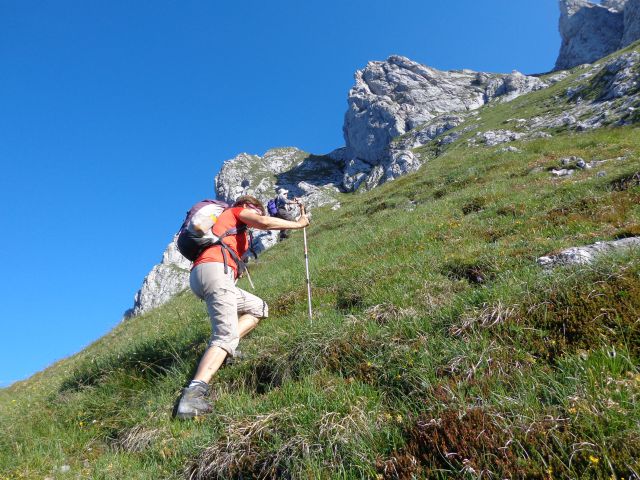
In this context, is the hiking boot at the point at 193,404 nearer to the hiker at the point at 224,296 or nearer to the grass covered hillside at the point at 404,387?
A: the hiker at the point at 224,296

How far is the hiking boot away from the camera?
5.02 m

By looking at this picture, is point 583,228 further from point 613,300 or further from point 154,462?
point 154,462

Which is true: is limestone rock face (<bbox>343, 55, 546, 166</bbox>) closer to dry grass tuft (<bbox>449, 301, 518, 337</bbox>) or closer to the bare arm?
the bare arm

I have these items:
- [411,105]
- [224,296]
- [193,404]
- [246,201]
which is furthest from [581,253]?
[411,105]

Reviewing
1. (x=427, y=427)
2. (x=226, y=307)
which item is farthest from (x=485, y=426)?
(x=226, y=307)

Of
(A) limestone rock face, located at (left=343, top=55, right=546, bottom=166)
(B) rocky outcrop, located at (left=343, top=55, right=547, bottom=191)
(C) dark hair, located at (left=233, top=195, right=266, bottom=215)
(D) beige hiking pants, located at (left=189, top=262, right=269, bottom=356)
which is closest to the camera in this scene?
(D) beige hiking pants, located at (left=189, top=262, right=269, bottom=356)

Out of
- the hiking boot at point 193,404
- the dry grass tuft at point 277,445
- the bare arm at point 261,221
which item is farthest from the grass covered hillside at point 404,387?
the bare arm at point 261,221

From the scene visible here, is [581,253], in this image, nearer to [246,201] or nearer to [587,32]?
[246,201]

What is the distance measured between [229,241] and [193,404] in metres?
2.35

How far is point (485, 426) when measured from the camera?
122 inches

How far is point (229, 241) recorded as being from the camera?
629 cm

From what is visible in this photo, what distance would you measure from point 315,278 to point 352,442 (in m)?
6.06

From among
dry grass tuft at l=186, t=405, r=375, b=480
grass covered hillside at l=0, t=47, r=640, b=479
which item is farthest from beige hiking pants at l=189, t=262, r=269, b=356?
dry grass tuft at l=186, t=405, r=375, b=480

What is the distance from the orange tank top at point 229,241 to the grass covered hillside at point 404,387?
55.3 inches
